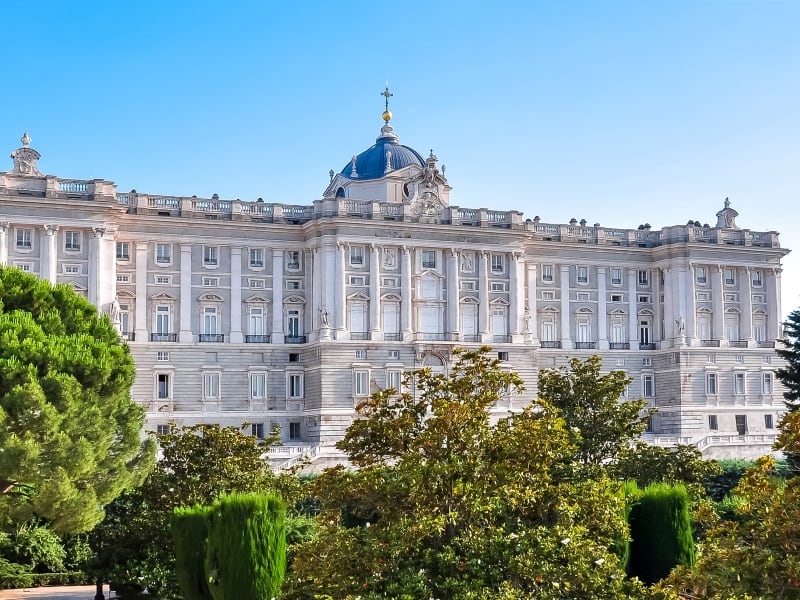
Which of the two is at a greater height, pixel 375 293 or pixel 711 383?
pixel 375 293

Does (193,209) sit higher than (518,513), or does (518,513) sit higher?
(193,209)

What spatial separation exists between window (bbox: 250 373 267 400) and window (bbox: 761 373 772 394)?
32426 mm

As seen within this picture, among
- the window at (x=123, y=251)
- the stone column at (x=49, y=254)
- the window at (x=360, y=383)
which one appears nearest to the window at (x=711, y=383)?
the window at (x=360, y=383)

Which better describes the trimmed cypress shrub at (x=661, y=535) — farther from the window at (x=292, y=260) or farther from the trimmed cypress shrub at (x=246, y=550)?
the window at (x=292, y=260)

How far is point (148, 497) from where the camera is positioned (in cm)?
2950

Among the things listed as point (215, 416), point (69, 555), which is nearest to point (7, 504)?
point (69, 555)

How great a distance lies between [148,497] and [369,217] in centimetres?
3465

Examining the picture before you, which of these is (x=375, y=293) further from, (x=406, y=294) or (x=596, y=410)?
(x=596, y=410)

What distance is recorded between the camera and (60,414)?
2570 cm

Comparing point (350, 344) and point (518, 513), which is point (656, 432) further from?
point (518, 513)

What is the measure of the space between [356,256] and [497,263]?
896cm

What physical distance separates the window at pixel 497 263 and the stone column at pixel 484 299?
627 millimetres

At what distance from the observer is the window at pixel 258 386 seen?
6088cm

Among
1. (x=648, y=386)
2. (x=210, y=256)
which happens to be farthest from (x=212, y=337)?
(x=648, y=386)
